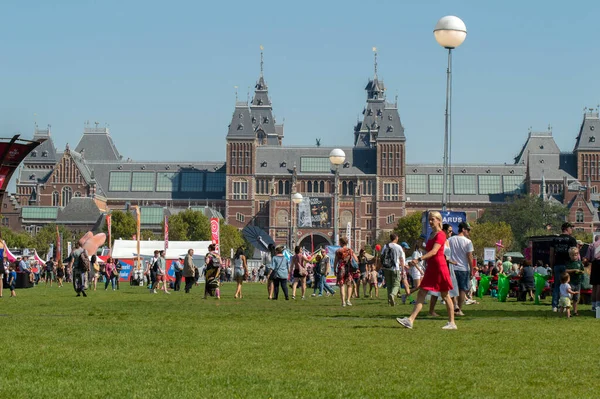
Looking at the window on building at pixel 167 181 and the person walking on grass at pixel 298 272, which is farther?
the window on building at pixel 167 181

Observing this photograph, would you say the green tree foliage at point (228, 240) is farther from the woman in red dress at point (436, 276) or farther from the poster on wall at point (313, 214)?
the woman in red dress at point (436, 276)

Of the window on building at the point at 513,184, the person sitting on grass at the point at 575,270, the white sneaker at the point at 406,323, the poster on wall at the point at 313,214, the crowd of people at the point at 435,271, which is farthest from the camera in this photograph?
the window on building at the point at 513,184

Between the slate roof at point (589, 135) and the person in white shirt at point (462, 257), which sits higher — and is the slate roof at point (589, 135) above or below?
above

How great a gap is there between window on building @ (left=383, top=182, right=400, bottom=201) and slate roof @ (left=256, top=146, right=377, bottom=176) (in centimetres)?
269

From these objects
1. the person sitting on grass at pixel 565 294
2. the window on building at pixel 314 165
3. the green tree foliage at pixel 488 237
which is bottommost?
the person sitting on grass at pixel 565 294

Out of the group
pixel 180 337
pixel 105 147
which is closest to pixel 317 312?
pixel 180 337

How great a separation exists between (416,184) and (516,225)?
132 feet

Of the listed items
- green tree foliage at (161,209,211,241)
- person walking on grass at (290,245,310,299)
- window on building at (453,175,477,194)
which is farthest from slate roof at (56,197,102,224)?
person walking on grass at (290,245,310,299)

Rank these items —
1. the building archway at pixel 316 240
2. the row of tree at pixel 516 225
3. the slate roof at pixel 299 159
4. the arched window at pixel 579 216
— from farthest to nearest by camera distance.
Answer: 1. the slate roof at pixel 299 159
2. the building archway at pixel 316 240
3. the arched window at pixel 579 216
4. the row of tree at pixel 516 225

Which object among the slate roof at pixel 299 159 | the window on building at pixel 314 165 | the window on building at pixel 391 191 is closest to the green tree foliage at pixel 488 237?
the window on building at pixel 391 191

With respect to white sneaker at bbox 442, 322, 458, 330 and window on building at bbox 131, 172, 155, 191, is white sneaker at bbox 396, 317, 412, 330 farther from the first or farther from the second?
window on building at bbox 131, 172, 155, 191

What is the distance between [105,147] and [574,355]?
168 meters

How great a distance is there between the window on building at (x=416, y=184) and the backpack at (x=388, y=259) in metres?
142

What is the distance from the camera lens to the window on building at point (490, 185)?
547 feet
